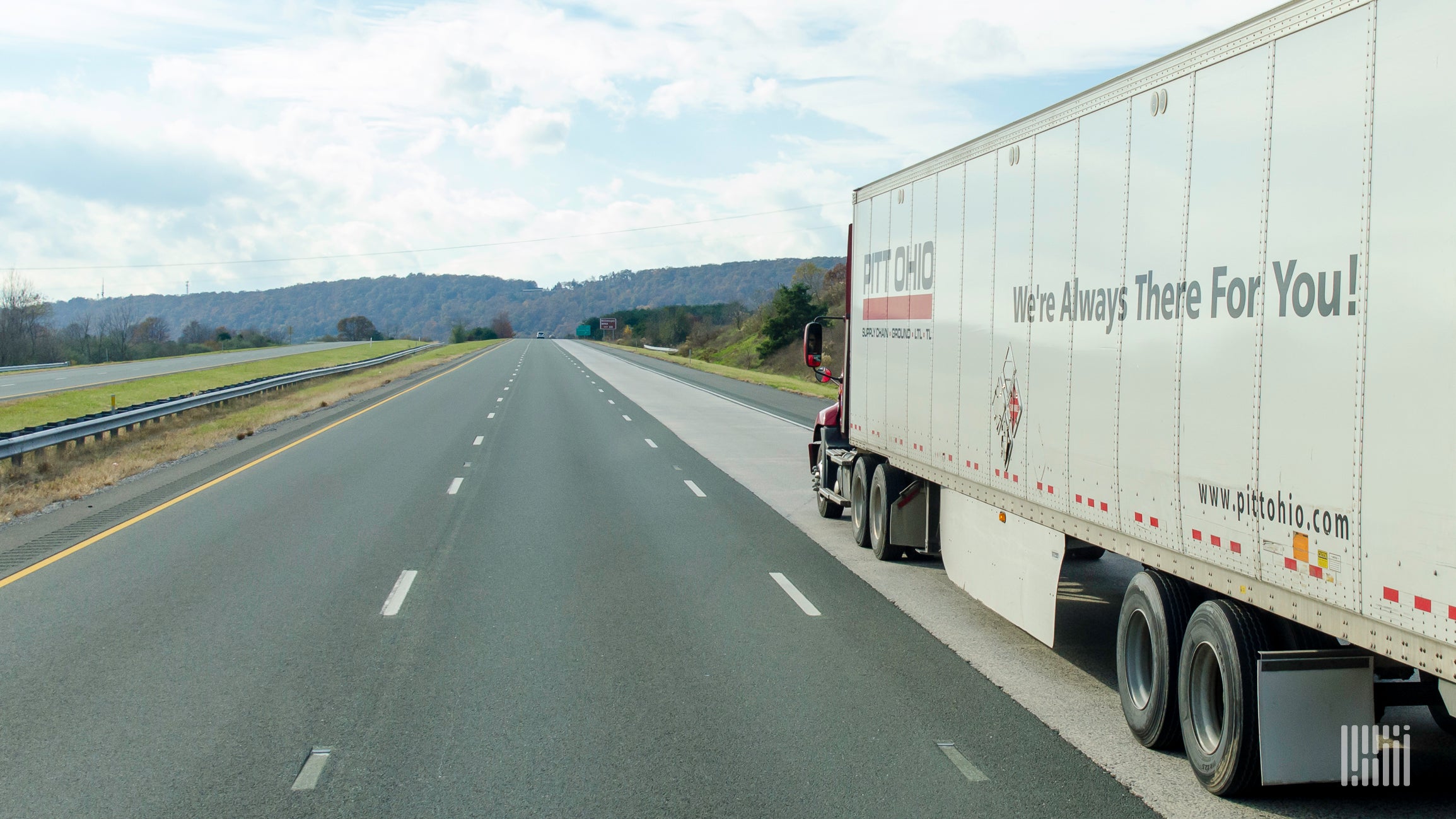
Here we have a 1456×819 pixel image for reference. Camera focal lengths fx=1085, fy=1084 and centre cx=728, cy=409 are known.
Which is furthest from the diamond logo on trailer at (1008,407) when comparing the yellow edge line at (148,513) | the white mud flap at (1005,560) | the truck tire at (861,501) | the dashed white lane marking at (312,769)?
the yellow edge line at (148,513)

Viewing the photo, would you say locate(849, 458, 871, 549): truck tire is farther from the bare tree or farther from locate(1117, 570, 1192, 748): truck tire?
the bare tree

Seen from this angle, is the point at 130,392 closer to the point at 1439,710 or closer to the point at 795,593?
the point at 795,593

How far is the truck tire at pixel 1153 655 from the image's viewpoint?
18.9ft

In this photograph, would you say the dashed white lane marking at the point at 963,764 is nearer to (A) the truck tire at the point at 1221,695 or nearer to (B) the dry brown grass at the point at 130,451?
(A) the truck tire at the point at 1221,695

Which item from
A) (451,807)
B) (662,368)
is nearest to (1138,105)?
(451,807)

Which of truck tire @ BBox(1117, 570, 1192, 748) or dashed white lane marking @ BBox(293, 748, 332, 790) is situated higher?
truck tire @ BBox(1117, 570, 1192, 748)

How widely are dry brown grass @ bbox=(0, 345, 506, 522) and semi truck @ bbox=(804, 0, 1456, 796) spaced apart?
42.5 ft

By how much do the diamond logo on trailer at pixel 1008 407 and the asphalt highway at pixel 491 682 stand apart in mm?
1593

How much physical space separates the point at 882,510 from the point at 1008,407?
371cm

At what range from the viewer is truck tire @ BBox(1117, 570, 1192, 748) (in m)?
5.77

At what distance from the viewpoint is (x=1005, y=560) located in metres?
8.12

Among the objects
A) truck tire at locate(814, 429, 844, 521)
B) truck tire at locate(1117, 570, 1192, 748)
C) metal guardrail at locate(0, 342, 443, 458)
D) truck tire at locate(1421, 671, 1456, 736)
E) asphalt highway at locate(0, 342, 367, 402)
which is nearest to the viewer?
truck tire at locate(1421, 671, 1456, 736)

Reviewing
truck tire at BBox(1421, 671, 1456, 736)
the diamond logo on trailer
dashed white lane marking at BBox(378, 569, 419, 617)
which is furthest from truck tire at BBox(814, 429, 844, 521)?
truck tire at BBox(1421, 671, 1456, 736)

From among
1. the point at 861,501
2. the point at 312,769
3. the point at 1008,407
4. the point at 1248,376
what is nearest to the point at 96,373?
the point at 861,501
